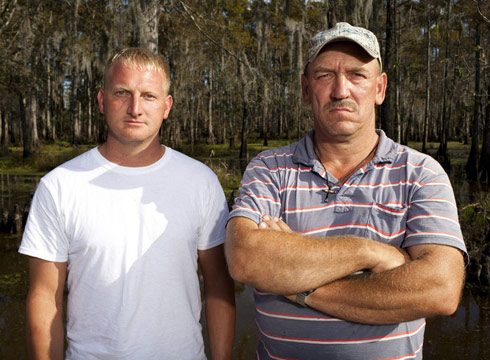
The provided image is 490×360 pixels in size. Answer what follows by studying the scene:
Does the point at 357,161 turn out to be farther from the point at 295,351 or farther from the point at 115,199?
the point at 115,199

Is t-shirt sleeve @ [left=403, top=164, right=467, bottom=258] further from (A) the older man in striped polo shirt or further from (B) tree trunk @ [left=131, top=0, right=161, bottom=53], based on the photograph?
(B) tree trunk @ [left=131, top=0, right=161, bottom=53]

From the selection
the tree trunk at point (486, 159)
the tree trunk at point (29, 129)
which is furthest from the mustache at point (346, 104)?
the tree trunk at point (29, 129)

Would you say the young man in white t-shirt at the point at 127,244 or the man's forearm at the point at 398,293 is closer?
the man's forearm at the point at 398,293

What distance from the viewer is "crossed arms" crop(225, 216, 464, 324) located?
1736 mm

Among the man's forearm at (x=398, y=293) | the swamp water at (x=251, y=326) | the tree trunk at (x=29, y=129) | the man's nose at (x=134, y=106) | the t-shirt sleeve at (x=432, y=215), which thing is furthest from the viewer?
the tree trunk at (x=29, y=129)

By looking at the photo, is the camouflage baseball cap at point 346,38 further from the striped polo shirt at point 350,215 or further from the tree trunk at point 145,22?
the tree trunk at point 145,22

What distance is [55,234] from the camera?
75.7 inches

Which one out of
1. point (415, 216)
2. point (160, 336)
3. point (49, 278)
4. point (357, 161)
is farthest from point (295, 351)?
point (49, 278)

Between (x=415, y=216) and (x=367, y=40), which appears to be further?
(x=367, y=40)

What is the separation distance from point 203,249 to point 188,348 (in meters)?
0.44

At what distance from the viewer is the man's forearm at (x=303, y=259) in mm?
1764

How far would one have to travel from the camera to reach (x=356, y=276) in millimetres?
1815

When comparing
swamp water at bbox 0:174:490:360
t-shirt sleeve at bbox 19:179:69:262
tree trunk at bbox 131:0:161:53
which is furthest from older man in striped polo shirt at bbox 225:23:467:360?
tree trunk at bbox 131:0:161:53

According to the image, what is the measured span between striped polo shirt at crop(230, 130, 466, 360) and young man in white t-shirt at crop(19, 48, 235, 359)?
0.81 feet
